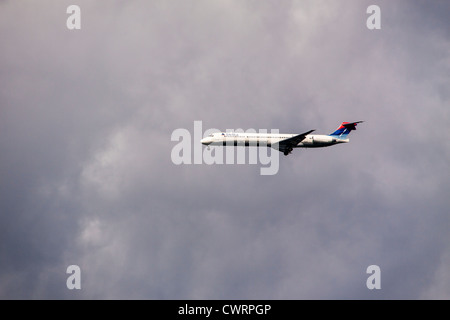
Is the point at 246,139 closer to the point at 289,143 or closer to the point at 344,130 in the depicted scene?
the point at 289,143

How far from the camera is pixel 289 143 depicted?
180m

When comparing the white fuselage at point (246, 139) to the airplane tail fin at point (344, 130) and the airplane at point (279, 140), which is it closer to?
the airplane at point (279, 140)

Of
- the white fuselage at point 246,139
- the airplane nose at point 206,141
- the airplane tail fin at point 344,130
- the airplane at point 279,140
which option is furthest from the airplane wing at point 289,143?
the airplane nose at point 206,141

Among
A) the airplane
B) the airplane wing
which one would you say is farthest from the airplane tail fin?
the airplane wing

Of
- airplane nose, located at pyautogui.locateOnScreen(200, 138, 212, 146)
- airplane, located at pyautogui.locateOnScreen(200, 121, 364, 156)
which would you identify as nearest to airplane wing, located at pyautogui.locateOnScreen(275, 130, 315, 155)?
airplane, located at pyautogui.locateOnScreen(200, 121, 364, 156)

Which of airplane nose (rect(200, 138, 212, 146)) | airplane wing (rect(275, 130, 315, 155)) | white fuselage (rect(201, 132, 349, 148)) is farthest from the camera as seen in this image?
airplane wing (rect(275, 130, 315, 155))

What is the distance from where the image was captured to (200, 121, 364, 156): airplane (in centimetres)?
17538

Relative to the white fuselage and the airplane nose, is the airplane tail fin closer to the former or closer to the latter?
the white fuselage

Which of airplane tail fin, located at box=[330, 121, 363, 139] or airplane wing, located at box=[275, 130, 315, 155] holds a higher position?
airplane tail fin, located at box=[330, 121, 363, 139]

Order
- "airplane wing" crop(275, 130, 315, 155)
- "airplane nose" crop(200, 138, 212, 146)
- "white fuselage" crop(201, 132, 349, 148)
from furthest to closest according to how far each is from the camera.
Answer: "airplane wing" crop(275, 130, 315, 155), "airplane nose" crop(200, 138, 212, 146), "white fuselage" crop(201, 132, 349, 148)

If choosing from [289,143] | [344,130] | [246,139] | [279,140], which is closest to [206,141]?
[246,139]

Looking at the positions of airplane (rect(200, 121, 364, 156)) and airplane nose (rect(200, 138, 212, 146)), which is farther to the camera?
airplane nose (rect(200, 138, 212, 146))

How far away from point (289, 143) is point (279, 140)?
3123 mm
